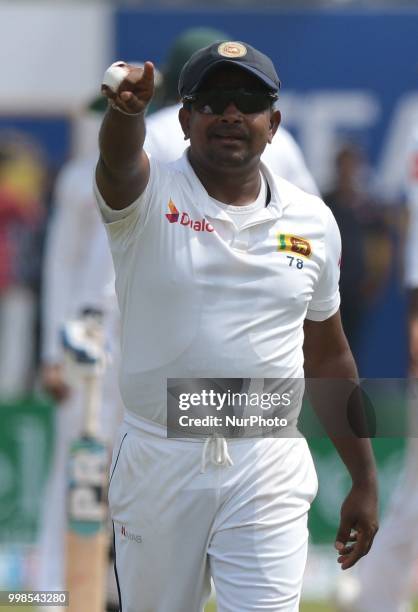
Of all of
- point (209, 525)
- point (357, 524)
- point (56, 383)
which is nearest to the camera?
point (209, 525)

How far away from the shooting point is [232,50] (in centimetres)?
384

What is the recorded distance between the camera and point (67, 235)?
22.8 ft

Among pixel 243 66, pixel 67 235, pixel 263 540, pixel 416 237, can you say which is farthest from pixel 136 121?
pixel 67 235

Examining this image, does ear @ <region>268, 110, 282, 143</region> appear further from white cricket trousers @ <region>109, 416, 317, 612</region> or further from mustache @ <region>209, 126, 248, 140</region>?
white cricket trousers @ <region>109, 416, 317, 612</region>

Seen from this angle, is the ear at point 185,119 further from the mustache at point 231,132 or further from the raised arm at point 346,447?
the raised arm at point 346,447

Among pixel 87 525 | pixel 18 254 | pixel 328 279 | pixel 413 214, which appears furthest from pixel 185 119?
pixel 18 254

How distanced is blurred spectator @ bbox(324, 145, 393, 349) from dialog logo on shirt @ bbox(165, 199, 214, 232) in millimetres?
7152

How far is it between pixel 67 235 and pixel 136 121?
3.40 metres

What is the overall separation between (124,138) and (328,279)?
2.60 ft

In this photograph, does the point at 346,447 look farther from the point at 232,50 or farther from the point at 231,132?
the point at 232,50

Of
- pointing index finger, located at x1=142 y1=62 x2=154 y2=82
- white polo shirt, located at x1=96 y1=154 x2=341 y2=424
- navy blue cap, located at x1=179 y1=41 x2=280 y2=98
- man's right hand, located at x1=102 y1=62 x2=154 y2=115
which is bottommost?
white polo shirt, located at x1=96 y1=154 x2=341 y2=424

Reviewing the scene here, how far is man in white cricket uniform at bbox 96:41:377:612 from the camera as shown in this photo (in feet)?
12.6

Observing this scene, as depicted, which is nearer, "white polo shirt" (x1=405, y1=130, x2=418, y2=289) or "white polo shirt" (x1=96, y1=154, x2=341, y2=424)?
"white polo shirt" (x1=96, y1=154, x2=341, y2=424)

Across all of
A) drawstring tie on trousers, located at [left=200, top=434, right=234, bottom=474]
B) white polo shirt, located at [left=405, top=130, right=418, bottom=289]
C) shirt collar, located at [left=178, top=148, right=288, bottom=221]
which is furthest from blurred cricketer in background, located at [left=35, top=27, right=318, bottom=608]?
drawstring tie on trousers, located at [left=200, top=434, right=234, bottom=474]
